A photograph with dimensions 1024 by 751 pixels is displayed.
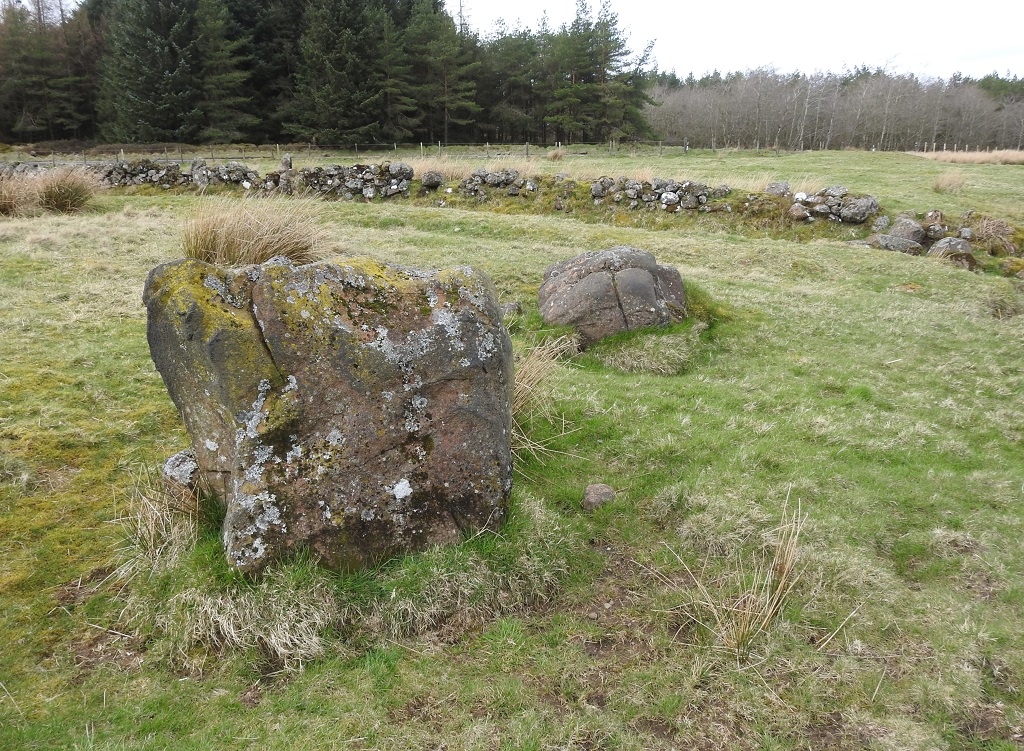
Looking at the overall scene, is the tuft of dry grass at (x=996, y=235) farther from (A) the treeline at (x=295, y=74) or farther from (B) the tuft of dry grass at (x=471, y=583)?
(A) the treeline at (x=295, y=74)

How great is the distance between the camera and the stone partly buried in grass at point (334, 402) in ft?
13.1

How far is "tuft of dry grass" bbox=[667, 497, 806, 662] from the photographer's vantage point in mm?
3811

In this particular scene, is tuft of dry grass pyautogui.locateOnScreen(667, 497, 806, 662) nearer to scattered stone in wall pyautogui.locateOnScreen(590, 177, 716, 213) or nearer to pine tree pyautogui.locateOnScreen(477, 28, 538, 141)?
scattered stone in wall pyautogui.locateOnScreen(590, 177, 716, 213)

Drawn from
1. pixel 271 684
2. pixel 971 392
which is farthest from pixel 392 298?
pixel 971 392

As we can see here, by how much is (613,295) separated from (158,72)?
50.6 meters

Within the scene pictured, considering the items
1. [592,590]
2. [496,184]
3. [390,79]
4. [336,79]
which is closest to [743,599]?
[592,590]

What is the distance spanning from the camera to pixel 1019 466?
252 inches

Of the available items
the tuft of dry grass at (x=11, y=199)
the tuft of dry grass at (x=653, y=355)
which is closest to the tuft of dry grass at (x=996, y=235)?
the tuft of dry grass at (x=653, y=355)

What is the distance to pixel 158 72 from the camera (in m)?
46.0

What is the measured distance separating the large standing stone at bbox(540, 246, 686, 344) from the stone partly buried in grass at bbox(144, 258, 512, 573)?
16.9 ft

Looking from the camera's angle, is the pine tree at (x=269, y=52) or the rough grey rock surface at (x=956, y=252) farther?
the pine tree at (x=269, y=52)

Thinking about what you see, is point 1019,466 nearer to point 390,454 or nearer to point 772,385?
point 772,385

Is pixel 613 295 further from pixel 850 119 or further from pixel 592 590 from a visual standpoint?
pixel 850 119

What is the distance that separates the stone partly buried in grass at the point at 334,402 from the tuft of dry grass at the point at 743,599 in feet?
4.98
